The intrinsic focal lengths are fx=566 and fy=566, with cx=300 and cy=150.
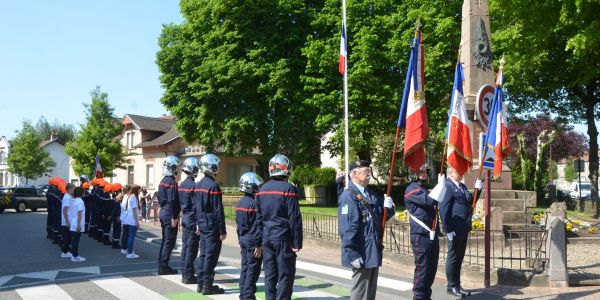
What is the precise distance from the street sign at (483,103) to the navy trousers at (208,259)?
17.3ft

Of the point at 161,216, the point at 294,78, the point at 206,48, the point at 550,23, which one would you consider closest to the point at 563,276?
the point at 161,216

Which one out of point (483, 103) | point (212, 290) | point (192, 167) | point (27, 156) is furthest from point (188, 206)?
point (27, 156)

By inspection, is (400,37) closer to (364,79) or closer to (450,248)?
(364,79)

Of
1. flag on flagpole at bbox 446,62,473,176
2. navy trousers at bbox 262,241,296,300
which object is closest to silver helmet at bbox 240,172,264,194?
navy trousers at bbox 262,241,296,300

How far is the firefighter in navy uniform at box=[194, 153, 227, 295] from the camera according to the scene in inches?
339

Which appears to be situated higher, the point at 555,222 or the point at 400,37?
the point at 400,37

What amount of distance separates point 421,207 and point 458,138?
186cm

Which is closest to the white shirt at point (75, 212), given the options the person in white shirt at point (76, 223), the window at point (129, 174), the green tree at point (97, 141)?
the person in white shirt at point (76, 223)

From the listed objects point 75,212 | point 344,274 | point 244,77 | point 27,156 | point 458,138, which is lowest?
point 344,274

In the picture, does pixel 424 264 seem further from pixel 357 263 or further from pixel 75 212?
pixel 75 212

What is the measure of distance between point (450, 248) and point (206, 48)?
23.5 meters

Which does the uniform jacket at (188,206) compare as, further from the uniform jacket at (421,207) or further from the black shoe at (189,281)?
the uniform jacket at (421,207)

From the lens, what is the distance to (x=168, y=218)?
10.5m

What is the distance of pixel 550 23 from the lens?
2094 cm
